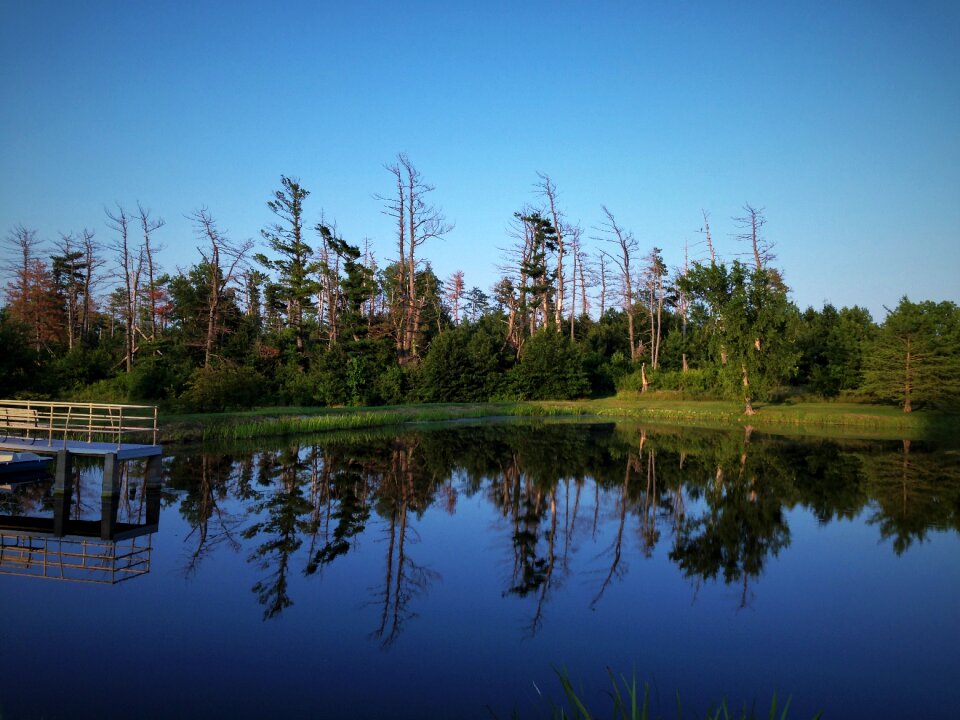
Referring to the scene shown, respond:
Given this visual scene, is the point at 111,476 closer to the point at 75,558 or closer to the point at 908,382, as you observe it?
the point at 75,558

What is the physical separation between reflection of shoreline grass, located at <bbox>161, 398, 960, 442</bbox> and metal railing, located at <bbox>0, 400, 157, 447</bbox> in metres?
2.23

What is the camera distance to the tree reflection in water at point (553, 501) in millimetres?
11961

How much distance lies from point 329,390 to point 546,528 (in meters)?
26.9

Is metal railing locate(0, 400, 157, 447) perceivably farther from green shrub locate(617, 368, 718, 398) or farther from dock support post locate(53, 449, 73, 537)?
green shrub locate(617, 368, 718, 398)

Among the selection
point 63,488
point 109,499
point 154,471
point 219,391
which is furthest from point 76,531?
point 219,391

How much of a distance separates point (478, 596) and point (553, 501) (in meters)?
7.12

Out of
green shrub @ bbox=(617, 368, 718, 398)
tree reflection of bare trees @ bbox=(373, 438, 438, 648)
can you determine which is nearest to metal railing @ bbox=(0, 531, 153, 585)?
tree reflection of bare trees @ bbox=(373, 438, 438, 648)

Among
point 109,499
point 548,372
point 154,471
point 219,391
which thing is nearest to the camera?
point 109,499

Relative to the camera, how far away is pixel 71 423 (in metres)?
24.3

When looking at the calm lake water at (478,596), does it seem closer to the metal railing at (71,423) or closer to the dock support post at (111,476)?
the dock support post at (111,476)

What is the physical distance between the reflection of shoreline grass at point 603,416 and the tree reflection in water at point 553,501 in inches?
128

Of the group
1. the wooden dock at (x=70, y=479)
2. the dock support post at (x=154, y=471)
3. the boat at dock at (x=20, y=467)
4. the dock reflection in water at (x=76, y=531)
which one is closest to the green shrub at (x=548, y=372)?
the boat at dock at (x=20, y=467)

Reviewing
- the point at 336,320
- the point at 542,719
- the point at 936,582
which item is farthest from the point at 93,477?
the point at 336,320

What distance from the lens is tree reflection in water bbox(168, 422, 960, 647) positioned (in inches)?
471
